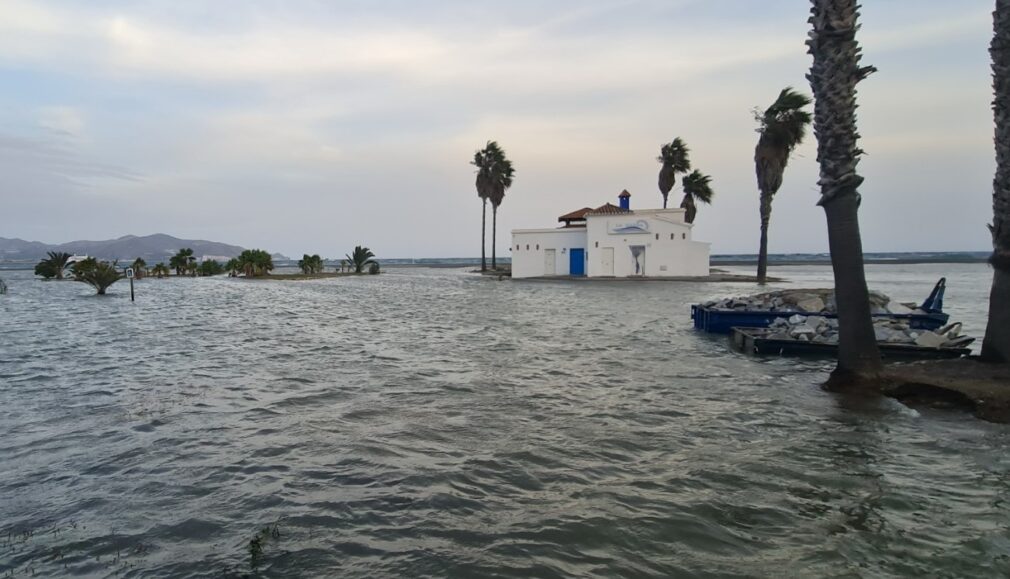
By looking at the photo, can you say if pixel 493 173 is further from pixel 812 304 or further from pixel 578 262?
pixel 812 304

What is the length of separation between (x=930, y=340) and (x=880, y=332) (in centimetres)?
109

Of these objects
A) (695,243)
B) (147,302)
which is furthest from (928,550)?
(695,243)

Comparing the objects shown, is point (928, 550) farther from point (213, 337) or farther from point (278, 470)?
point (213, 337)

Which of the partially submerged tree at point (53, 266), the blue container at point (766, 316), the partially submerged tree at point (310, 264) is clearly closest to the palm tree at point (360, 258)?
the partially submerged tree at point (310, 264)

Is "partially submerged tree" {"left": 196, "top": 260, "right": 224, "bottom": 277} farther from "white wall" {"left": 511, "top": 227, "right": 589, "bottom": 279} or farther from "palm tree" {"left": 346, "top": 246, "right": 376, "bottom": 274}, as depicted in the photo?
"white wall" {"left": 511, "top": 227, "right": 589, "bottom": 279}

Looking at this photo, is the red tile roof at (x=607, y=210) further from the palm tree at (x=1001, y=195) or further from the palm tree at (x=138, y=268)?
the palm tree at (x=138, y=268)

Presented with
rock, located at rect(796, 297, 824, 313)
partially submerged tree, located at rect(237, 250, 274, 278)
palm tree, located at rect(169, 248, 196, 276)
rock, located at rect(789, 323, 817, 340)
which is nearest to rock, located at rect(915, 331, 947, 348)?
rock, located at rect(789, 323, 817, 340)

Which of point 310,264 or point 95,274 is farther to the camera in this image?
point 310,264

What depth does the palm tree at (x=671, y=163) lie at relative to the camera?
2349 inches

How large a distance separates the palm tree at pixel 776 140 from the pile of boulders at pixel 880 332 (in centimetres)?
3026

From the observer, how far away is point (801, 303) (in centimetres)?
1738

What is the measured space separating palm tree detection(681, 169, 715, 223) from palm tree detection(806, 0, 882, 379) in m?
54.1

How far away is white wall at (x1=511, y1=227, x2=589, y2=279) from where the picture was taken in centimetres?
5416

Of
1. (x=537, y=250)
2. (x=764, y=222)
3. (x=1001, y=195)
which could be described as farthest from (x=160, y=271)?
(x=1001, y=195)
